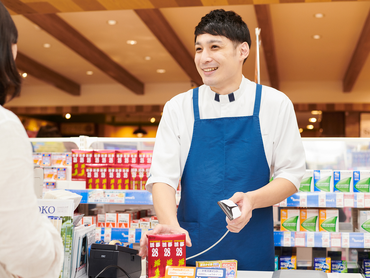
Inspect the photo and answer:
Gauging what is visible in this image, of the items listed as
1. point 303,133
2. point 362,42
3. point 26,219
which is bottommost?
point 26,219

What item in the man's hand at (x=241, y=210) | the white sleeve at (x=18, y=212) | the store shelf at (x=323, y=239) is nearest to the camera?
the white sleeve at (x=18, y=212)

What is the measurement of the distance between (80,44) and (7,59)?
6858 mm

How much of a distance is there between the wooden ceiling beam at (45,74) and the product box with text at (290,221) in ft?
23.9

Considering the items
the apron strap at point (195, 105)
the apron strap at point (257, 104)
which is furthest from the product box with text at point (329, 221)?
the apron strap at point (195, 105)

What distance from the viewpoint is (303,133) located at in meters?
13.3

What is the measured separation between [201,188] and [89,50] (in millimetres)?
6590

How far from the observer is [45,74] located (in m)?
9.35

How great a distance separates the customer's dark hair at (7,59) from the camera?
2.72 ft

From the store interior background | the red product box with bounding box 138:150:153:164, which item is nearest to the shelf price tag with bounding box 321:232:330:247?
the red product box with bounding box 138:150:153:164

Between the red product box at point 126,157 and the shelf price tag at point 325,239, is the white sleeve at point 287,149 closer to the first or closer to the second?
the shelf price tag at point 325,239

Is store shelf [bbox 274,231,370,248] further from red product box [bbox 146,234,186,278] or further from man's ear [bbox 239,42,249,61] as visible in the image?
red product box [bbox 146,234,186,278]

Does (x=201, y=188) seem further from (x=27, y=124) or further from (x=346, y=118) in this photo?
(x=27, y=124)

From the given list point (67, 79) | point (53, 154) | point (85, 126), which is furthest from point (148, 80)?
point (53, 154)

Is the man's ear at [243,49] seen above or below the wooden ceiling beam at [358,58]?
below
